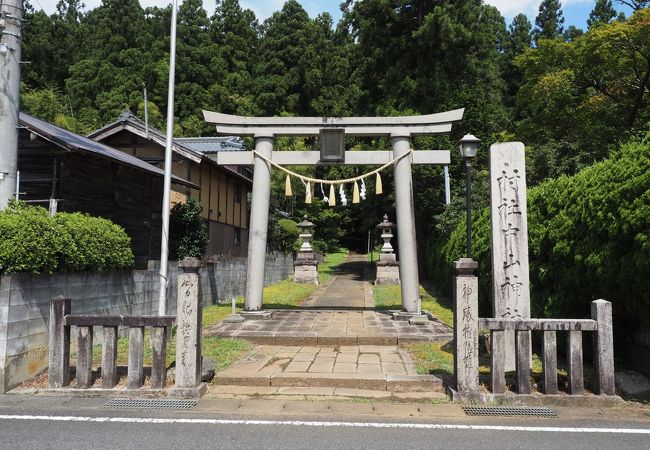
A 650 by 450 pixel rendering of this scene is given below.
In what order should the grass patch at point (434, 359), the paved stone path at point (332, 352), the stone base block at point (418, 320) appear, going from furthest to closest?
the stone base block at point (418, 320)
the grass patch at point (434, 359)
the paved stone path at point (332, 352)

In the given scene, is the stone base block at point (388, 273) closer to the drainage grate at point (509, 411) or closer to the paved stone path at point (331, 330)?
the paved stone path at point (331, 330)

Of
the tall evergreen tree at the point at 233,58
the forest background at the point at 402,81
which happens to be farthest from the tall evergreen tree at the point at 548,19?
the tall evergreen tree at the point at 233,58

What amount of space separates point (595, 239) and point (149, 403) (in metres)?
6.31

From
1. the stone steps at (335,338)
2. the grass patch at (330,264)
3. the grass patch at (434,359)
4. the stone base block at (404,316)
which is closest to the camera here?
the grass patch at (434,359)

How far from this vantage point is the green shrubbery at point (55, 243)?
623 cm

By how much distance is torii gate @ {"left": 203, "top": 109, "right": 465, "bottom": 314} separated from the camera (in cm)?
1128

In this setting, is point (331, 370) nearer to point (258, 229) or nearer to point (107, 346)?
point (107, 346)

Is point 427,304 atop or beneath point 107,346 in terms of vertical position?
beneath

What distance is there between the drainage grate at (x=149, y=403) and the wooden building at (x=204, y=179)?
37.6 ft

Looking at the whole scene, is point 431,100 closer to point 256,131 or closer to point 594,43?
point 594,43

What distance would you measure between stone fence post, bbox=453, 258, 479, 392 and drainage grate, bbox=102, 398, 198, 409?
3295 millimetres

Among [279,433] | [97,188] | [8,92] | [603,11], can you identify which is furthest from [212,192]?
[603,11]

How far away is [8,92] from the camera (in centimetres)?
767

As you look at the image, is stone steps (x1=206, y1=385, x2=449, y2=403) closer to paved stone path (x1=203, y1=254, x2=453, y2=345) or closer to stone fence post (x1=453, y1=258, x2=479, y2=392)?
stone fence post (x1=453, y1=258, x2=479, y2=392)
